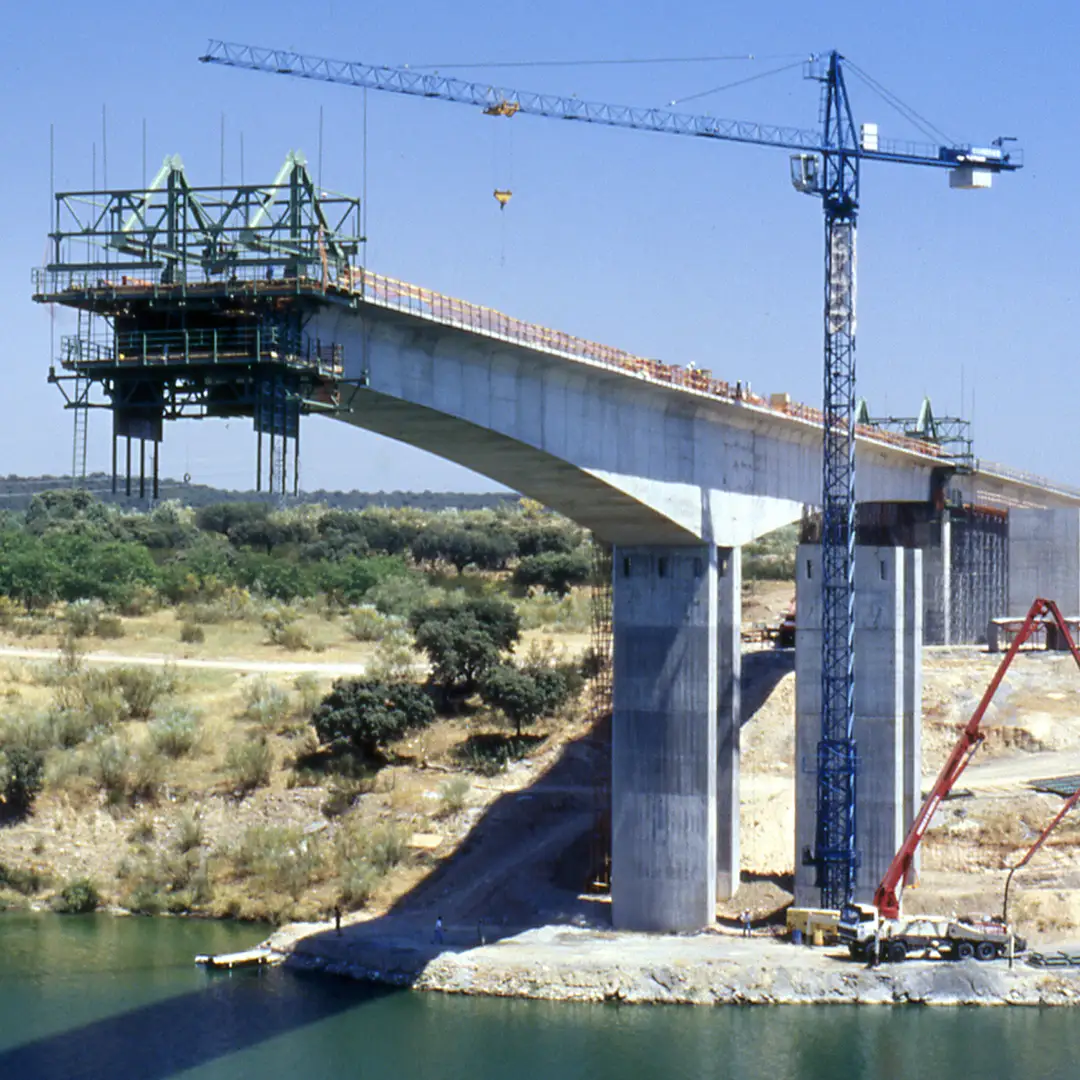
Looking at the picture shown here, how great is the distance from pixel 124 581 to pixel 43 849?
115 feet

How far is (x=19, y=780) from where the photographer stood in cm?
6072

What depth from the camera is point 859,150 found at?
55.6m

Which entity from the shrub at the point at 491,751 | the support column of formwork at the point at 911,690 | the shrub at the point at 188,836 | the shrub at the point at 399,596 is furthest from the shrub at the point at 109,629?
the support column of formwork at the point at 911,690

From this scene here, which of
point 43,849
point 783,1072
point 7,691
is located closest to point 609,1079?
point 783,1072

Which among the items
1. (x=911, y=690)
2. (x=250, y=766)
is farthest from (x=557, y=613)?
(x=911, y=690)

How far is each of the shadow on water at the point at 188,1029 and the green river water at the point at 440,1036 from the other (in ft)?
0.16

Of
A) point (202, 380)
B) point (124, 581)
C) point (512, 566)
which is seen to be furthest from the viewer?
point (512, 566)

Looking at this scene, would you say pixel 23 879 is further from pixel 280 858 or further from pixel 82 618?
pixel 82 618

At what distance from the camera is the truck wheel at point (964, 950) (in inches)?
1876

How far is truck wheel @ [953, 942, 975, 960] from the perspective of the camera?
4766cm

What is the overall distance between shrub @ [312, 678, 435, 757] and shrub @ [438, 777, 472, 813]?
11.1ft

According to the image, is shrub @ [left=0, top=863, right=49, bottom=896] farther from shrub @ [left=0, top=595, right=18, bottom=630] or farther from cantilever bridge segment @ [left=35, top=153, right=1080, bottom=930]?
shrub @ [left=0, top=595, right=18, bottom=630]

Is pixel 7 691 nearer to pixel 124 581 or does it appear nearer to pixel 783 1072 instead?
pixel 124 581

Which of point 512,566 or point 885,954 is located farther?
point 512,566
